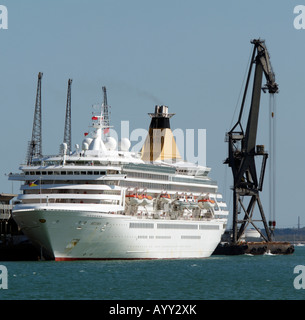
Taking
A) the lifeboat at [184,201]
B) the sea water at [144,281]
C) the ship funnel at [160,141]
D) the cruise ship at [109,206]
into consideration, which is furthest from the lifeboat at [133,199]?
the ship funnel at [160,141]

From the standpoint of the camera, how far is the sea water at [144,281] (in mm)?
61781

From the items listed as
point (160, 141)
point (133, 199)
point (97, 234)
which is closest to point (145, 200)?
point (133, 199)

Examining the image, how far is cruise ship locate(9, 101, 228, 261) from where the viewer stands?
275ft

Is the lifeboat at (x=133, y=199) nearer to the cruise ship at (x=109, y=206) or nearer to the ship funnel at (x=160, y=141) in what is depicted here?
the cruise ship at (x=109, y=206)

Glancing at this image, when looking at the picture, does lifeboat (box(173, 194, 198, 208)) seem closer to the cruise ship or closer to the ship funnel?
the cruise ship

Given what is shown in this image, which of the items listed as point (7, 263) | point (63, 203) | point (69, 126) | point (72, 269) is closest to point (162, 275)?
point (72, 269)

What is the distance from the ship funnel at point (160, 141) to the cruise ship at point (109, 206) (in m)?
6.14

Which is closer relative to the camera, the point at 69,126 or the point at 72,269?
the point at 72,269

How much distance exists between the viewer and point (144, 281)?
229ft

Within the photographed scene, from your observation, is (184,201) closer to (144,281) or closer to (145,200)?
(145,200)

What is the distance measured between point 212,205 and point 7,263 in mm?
25141

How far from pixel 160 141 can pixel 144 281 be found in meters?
43.0
